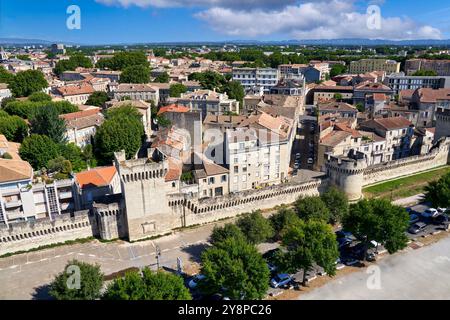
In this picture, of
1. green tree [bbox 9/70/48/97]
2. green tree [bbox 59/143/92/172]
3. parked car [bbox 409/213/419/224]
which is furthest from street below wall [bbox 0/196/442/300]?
green tree [bbox 9/70/48/97]

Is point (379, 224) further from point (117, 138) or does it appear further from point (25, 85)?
point (25, 85)

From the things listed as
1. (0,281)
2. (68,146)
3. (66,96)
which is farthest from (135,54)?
(0,281)

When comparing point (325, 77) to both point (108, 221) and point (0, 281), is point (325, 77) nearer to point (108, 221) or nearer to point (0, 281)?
point (108, 221)

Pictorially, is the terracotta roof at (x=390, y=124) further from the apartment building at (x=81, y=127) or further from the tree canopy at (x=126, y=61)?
the tree canopy at (x=126, y=61)

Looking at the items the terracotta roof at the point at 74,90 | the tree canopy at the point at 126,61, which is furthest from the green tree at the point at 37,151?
the tree canopy at the point at 126,61

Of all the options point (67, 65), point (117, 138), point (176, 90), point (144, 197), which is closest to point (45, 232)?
point (144, 197)

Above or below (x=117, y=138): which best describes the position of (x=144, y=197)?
below

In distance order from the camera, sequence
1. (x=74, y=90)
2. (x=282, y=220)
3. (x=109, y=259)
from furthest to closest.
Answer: (x=74, y=90) < (x=282, y=220) < (x=109, y=259)
